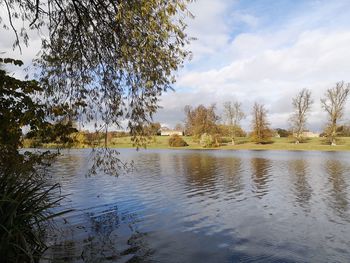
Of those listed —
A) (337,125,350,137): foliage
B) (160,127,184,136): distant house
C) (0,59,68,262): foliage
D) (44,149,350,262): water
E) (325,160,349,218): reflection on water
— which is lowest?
(325,160,349,218): reflection on water

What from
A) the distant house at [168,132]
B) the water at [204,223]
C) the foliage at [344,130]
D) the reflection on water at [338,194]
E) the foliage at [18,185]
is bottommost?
the reflection on water at [338,194]

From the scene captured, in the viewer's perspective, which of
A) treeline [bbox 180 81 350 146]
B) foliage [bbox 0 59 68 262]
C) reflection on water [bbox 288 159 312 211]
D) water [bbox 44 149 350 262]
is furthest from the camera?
treeline [bbox 180 81 350 146]

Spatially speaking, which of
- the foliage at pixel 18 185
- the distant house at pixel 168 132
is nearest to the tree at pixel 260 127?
the distant house at pixel 168 132

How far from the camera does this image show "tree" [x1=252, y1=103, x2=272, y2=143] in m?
81.1

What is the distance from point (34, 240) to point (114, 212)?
305 inches

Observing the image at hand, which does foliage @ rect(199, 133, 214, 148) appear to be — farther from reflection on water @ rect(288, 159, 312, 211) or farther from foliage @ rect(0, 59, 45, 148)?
foliage @ rect(0, 59, 45, 148)

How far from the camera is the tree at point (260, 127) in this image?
3194 inches

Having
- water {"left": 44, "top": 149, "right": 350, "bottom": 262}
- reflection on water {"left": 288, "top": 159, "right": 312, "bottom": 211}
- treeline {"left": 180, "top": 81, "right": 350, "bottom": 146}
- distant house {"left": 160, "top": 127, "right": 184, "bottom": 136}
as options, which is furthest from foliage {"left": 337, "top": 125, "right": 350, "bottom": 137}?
water {"left": 44, "top": 149, "right": 350, "bottom": 262}

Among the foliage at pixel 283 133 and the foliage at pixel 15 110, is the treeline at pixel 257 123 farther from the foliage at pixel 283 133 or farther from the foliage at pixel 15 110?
the foliage at pixel 15 110

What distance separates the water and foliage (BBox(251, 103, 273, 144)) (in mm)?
59678

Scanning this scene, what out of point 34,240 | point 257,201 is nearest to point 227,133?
point 257,201

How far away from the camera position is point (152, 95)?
982 centimetres

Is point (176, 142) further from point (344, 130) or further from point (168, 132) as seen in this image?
point (168, 132)

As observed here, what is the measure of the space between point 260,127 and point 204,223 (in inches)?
2839
